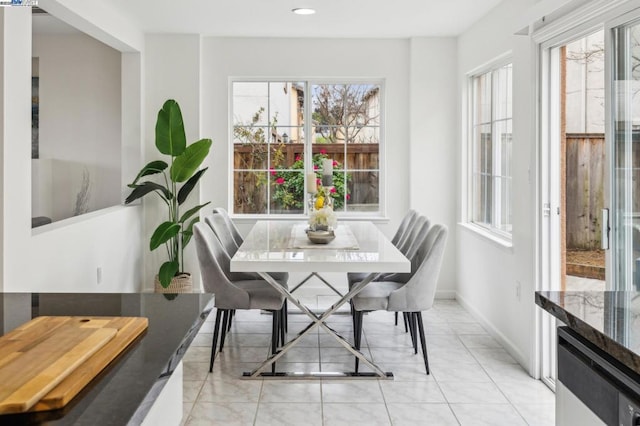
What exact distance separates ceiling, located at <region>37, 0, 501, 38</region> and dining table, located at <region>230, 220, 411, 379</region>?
5.87 ft

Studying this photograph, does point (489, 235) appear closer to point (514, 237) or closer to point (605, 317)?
point (514, 237)

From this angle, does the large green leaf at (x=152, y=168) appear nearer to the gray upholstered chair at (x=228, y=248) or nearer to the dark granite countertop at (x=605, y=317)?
the gray upholstered chair at (x=228, y=248)

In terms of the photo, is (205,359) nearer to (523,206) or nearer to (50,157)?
(523,206)

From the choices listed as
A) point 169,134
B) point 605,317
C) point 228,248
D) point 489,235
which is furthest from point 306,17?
point 605,317

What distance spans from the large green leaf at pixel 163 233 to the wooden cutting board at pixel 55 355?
376 cm

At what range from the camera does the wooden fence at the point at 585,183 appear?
378cm

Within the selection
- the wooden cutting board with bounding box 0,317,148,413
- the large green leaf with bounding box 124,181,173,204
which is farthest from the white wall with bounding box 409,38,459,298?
the wooden cutting board with bounding box 0,317,148,413

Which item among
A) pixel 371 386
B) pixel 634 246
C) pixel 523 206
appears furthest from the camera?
pixel 523 206

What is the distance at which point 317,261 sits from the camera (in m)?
3.24

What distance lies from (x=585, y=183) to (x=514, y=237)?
0.58m

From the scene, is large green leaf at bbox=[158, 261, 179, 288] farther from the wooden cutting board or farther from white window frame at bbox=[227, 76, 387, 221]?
the wooden cutting board

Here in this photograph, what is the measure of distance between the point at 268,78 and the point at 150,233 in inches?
75.6

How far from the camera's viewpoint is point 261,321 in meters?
4.93

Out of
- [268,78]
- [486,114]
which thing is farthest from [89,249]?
[486,114]
